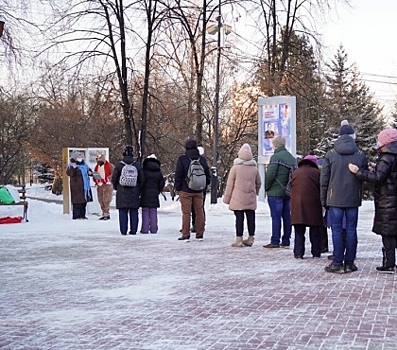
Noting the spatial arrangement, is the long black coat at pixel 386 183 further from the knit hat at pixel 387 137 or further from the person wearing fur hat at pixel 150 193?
the person wearing fur hat at pixel 150 193

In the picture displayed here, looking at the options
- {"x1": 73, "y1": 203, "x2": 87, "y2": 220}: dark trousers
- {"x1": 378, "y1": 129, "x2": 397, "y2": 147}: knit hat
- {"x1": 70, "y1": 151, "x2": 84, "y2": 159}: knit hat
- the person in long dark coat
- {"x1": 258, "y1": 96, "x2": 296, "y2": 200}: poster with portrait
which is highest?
{"x1": 258, "y1": 96, "x2": 296, "y2": 200}: poster with portrait

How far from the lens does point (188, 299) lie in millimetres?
6465

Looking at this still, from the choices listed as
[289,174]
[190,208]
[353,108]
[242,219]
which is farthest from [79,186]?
[353,108]

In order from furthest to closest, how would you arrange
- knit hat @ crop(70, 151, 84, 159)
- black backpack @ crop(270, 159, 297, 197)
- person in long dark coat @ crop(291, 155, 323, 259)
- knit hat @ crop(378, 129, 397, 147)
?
knit hat @ crop(70, 151, 84, 159) → black backpack @ crop(270, 159, 297, 197) → person in long dark coat @ crop(291, 155, 323, 259) → knit hat @ crop(378, 129, 397, 147)

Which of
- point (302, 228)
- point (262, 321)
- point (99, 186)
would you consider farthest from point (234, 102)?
point (262, 321)

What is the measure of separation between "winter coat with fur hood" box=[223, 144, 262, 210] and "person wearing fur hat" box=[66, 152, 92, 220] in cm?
730

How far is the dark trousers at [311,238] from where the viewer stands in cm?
913

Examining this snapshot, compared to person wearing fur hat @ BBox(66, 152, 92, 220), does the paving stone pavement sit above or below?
below

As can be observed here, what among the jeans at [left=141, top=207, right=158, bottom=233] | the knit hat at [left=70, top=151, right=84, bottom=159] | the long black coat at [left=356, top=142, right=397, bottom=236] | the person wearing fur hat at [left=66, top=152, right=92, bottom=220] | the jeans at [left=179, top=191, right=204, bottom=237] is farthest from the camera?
the knit hat at [left=70, top=151, right=84, bottom=159]

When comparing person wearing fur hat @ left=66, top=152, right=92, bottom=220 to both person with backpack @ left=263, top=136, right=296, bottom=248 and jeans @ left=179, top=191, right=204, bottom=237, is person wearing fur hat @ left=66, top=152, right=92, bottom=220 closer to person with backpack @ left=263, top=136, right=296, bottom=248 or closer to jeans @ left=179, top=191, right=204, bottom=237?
jeans @ left=179, top=191, right=204, bottom=237

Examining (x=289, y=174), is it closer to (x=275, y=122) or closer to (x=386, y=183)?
(x=386, y=183)

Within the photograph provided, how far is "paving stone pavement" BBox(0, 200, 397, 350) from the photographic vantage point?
4.92 metres

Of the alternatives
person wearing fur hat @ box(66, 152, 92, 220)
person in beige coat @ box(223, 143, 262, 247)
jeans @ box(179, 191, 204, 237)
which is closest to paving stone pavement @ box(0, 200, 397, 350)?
person in beige coat @ box(223, 143, 262, 247)

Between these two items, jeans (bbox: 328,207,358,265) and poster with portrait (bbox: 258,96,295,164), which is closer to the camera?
jeans (bbox: 328,207,358,265)
